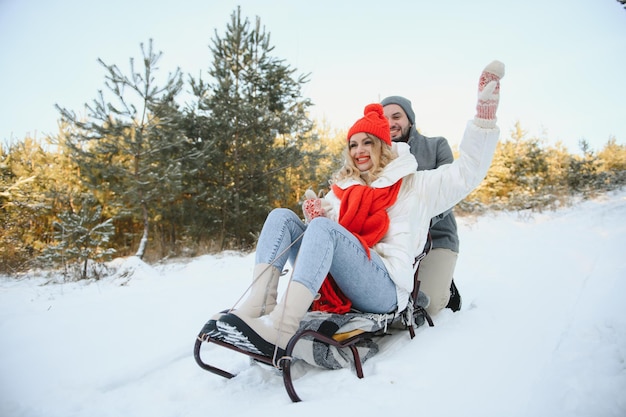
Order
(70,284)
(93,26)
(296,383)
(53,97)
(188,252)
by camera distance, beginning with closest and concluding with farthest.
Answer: (296,383) < (70,284) < (93,26) < (53,97) < (188,252)

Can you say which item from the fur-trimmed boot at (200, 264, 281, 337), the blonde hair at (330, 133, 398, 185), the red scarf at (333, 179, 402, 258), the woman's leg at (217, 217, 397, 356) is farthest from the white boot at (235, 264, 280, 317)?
the blonde hair at (330, 133, 398, 185)

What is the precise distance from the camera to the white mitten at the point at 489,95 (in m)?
1.61

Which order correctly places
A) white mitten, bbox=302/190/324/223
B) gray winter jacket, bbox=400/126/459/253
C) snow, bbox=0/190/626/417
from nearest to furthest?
snow, bbox=0/190/626/417 → white mitten, bbox=302/190/324/223 → gray winter jacket, bbox=400/126/459/253

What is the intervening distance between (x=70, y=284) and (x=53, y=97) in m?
4.02

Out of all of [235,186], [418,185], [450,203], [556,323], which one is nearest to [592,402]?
[556,323]

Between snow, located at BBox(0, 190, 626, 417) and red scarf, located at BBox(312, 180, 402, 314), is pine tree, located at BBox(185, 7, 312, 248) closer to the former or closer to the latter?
snow, located at BBox(0, 190, 626, 417)

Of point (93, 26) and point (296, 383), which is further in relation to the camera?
point (93, 26)

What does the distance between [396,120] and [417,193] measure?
100cm

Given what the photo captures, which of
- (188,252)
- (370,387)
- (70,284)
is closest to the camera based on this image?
(370,387)

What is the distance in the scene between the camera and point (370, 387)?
1395mm

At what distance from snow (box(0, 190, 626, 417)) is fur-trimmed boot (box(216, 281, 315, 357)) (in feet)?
0.79

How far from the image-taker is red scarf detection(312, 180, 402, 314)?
69.3 inches

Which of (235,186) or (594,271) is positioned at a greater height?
(235,186)

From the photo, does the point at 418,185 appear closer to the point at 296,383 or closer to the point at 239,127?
the point at 296,383
